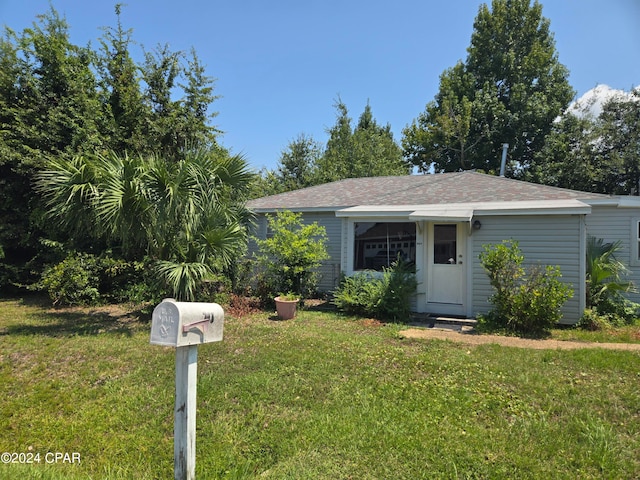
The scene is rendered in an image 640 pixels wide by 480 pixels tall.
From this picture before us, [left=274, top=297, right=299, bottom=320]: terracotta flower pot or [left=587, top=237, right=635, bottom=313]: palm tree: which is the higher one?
[left=587, top=237, right=635, bottom=313]: palm tree

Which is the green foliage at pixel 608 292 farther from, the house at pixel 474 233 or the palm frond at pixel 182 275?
the palm frond at pixel 182 275

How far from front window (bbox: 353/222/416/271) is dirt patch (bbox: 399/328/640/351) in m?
2.36

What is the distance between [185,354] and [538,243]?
789 cm

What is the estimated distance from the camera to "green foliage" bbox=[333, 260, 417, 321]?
26.3 feet

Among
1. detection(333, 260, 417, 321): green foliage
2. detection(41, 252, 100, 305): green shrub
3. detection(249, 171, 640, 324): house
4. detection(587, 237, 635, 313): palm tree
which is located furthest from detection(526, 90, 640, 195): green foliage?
detection(41, 252, 100, 305): green shrub

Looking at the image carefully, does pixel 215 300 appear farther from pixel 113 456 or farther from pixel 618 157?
pixel 618 157

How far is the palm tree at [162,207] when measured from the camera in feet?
22.2

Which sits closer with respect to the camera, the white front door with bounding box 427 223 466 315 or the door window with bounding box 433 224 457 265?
the white front door with bounding box 427 223 466 315

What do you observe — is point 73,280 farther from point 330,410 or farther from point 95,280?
point 330,410

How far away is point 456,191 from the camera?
33.9 feet

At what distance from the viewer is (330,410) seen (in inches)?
141

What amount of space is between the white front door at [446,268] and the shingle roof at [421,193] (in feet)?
3.91

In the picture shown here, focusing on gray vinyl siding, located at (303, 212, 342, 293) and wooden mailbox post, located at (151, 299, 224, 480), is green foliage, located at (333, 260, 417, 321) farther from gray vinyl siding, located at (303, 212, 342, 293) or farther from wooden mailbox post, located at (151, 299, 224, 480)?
wooden mailbox post, located at (151, 299, 224, 480)

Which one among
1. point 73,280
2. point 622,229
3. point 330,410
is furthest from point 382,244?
point 73,280
